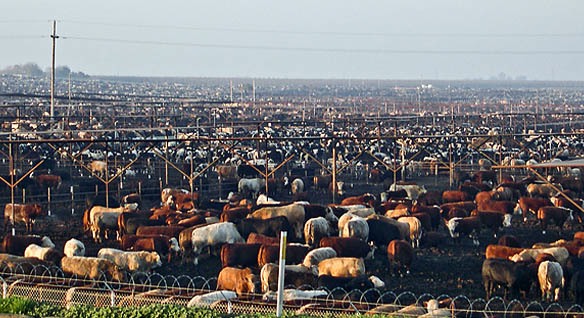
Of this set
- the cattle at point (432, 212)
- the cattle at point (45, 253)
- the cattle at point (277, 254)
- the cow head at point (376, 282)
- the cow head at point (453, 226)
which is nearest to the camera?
the cow head at point (376, 282)

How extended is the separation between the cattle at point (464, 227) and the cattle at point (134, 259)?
799 cm

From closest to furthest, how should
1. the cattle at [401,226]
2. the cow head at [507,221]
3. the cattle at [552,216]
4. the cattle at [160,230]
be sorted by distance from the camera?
1. the cattle at [160,230]
2. the cattle at [401,226]
3. the cattle at [552,216]
4. the cow head at [507,221]

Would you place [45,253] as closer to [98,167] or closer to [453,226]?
[453,226]

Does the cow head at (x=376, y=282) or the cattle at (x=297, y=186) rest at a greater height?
the cattle at (x=297, y=186)

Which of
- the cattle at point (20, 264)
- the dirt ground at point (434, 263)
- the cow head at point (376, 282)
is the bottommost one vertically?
the dirt ground at point (434, 263)

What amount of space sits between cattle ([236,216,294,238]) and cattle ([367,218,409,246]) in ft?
6.67

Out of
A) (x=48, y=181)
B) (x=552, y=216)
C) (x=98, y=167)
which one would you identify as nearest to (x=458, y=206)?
(x=552, y=216)

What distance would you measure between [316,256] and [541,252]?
4489 millimetres

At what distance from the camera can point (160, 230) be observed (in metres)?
24.0

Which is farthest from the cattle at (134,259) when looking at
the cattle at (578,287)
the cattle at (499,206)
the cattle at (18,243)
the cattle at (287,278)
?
the cattle at (499,206)

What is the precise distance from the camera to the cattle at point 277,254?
20.8 m

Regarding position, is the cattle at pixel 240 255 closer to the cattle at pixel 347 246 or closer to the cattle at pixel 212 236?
the cattle at pixel 212 236

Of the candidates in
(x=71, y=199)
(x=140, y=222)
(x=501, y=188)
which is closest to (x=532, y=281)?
(x=140, y=222)

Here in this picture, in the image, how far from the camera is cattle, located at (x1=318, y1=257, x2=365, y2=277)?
1970 cm
